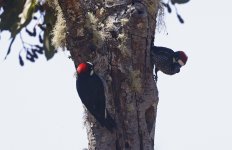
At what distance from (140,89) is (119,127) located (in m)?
0.34

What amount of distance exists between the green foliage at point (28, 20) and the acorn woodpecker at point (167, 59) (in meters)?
0.87

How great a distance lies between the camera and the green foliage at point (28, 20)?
471 centimetres

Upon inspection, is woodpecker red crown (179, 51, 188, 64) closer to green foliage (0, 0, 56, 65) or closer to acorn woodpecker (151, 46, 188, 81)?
acorn woodpecker (151, 46, 188, 81)

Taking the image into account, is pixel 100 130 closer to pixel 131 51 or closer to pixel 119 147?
pixel 119 147

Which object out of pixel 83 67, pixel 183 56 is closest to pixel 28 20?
pixel 83 67

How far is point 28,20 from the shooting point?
4680mm

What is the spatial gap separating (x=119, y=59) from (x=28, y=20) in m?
0.75

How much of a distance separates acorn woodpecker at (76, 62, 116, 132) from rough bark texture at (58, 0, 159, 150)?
0.05 meters

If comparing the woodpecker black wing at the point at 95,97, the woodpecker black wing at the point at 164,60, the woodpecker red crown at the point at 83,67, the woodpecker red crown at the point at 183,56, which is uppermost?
the woodpecker red crown at the point at 183,56

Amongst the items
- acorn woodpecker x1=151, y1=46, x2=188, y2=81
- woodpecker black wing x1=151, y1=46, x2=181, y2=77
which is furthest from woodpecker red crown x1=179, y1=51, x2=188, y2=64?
woodpecker black wing x1=151, y1=46, x2=181, y2=77

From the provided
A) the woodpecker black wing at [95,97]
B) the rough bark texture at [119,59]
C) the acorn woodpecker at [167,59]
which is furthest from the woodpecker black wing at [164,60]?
the woodpecker black wing at [95,97]

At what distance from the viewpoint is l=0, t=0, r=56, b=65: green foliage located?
4707 mm

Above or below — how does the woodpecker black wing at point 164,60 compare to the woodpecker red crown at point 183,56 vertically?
below

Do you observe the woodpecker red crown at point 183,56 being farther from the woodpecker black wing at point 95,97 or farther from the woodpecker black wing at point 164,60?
the woodpecker black wing at point 95,97
